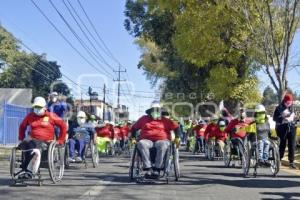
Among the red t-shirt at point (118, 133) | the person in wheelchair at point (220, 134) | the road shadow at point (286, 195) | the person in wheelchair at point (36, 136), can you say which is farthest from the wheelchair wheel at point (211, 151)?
the road shadow at point (286, 195)

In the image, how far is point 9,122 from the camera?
31250 millimetres

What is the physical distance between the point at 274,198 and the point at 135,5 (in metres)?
24.8

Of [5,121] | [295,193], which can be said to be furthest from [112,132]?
[295,193]

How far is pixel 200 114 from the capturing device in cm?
4134

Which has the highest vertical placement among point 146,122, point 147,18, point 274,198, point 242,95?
point 147,18

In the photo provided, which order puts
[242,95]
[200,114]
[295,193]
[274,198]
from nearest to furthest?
[274,198], [295,193], [242,95], [200,114]

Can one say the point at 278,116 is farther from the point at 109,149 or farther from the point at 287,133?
the point at 109,149

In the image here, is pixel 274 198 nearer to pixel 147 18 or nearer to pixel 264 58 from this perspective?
pixel 264 58

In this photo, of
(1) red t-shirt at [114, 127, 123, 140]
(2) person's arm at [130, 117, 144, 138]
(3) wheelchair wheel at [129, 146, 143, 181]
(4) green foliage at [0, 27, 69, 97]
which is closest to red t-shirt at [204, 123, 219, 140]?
(1) red t-shirt at [114, 127, 123, 140]

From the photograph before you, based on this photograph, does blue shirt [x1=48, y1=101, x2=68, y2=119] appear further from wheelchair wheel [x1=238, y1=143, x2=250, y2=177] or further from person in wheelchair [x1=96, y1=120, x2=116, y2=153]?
person in wheelchair [x1=96, y1=120, x2=116, y2=153]

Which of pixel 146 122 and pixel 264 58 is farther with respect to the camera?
pixel 264 58

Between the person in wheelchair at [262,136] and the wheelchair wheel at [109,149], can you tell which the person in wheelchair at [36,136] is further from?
the wheelchair wheel at [109,149]

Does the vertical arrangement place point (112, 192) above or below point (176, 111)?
below

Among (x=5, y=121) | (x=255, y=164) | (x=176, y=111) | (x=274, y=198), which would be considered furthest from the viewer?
(x=176, y=111)
